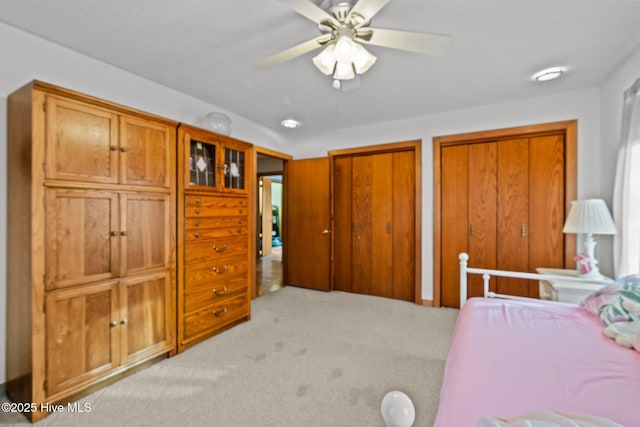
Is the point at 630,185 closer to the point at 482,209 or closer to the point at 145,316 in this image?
the point at 482,209

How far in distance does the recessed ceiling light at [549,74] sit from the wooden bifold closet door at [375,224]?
1.39 metres

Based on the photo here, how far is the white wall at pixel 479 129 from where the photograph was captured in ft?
8.64

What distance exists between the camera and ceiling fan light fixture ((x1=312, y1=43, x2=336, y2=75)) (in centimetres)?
150

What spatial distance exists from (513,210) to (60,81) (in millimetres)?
4216

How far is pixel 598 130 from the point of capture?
2.61 meters

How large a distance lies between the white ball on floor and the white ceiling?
1.84 m

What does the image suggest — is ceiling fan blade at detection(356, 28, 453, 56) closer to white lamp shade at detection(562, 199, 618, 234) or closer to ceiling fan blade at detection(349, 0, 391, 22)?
ceiling fan blade at detection(349, 0, 391, 22)

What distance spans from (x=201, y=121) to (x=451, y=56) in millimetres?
2428

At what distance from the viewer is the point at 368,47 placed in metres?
2.00

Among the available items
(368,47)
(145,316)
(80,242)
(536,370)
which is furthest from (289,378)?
(368,47)

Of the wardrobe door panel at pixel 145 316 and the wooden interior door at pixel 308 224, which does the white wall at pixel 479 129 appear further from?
the wardrobe door panel at pixel 145 316

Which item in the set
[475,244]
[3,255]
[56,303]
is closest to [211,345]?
[56,303]

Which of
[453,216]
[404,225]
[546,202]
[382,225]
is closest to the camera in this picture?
[546,202]

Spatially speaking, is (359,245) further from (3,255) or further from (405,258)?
(3,255)
